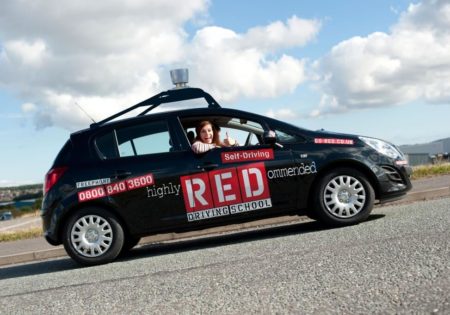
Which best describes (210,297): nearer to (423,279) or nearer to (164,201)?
(423,279)

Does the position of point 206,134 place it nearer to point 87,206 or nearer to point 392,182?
point 87,206

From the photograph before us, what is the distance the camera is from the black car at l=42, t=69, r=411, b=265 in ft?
22.1

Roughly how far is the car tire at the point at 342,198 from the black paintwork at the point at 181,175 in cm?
12

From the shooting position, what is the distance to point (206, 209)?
6750 mm

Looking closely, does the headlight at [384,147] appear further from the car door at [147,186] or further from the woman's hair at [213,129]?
the car door at [147,186]

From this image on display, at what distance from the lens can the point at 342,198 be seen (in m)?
6.81

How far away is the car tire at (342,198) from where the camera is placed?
6.77 m

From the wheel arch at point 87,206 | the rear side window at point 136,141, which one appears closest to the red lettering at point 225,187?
the rear side window at point 136,141

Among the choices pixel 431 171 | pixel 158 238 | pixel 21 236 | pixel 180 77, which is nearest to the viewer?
pixel 180 77

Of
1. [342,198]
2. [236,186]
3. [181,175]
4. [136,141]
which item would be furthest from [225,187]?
[342,198]

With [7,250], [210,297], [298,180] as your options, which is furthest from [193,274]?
[7,250]

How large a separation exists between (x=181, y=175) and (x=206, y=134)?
25.4 inches

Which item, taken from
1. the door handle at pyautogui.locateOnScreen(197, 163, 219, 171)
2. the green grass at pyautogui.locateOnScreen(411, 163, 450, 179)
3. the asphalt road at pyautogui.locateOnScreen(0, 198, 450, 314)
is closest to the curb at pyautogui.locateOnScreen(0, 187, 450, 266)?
the asphalt road at pyautogui.locateOnScreen(0, 198, 450, 314)

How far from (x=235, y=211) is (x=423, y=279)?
3.19m
